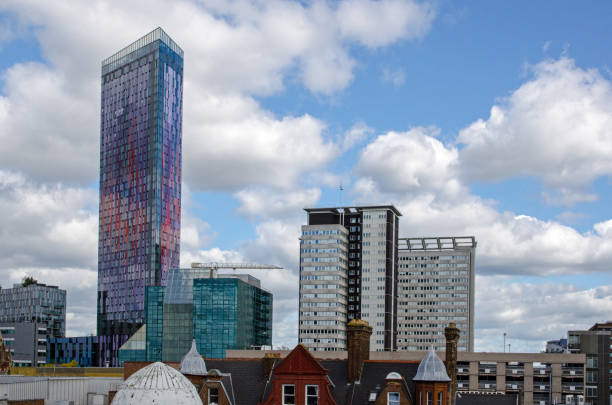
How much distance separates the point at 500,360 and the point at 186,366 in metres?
98.7

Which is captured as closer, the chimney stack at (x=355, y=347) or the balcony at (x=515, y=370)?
the chimney stack at (x=355, y=347)

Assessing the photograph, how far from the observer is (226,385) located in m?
62.8

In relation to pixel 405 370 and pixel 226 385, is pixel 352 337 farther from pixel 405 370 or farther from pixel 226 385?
pixel 226 385

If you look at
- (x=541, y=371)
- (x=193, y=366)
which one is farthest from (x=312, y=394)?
(x=541, y=371)

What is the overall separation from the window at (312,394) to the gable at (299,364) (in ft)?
3.74

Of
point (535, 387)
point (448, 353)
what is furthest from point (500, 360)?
point (448, 353)

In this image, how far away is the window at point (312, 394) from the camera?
59.0 metres

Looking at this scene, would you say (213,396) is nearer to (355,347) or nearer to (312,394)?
(312,394)

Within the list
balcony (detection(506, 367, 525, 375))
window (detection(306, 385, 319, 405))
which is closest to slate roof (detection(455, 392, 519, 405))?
window (detection(306, 385, 319, 405))

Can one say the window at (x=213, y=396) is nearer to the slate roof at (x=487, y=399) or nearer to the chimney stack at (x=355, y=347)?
the chimney stack at (x=355, y=347)

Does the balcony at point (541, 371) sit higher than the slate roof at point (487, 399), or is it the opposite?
the slate roof at point (487, 399)

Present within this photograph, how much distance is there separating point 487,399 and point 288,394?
1591 centimetres

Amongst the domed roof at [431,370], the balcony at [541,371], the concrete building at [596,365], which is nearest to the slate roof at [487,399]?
the domed roof at [431,370]

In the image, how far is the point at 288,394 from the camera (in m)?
59.4
